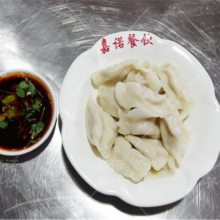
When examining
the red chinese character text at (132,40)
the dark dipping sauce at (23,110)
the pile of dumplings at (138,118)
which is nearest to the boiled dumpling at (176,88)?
the pile of dumplings at (138,118)

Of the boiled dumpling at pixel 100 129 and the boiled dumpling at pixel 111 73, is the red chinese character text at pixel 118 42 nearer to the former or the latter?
the boiled dumpling at pixel 111 73

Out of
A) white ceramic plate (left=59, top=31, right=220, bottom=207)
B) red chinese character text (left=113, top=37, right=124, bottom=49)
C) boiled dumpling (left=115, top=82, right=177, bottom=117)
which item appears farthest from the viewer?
red chinese character text (left=113, top=37, right=124, bottom=49)

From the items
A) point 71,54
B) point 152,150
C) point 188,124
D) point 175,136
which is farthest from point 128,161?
point 71,54

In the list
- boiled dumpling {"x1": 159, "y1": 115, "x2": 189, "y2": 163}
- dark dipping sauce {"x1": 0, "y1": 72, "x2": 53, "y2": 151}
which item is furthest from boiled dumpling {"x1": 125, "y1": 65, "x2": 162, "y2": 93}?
dark dipping sauce {"x1": 0, "y1": 72, "x2": 53, "y2": 151}

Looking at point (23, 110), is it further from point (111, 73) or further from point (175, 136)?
point (175, 136)

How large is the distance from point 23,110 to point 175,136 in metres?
0.92

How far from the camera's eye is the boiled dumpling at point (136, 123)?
170 centimetres

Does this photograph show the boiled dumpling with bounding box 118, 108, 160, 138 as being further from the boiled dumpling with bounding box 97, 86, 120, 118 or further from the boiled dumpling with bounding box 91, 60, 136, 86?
the boiled dumpling with bounding box 91, 60, 136, 86

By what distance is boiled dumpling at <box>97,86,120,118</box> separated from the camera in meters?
1.78

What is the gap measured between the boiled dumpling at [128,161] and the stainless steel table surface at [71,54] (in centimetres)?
33

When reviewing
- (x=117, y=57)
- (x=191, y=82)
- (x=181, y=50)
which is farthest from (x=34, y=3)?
(x=191, y=82)

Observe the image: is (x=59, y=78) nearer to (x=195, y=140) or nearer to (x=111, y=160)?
(x=111, y=160)

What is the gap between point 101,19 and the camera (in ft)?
7.64

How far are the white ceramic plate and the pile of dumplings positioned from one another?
48mm
